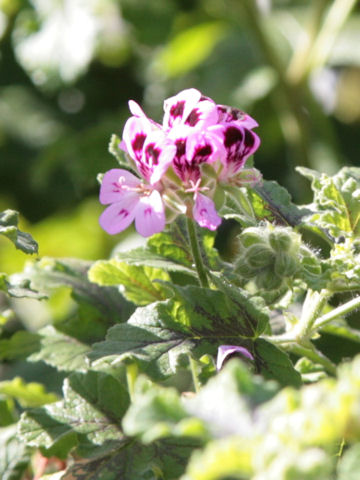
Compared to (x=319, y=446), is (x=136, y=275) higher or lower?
lower

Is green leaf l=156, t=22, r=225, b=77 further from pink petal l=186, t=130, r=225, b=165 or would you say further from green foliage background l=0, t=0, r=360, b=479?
pink petal l=186, t=130, r=225, b=165

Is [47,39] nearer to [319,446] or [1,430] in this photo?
[1,430]

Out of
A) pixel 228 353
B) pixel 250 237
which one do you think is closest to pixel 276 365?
pixel 228 353

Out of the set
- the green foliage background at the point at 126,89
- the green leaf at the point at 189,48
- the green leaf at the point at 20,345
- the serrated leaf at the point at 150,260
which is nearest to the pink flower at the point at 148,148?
the serrated leaf at the point at 150,260

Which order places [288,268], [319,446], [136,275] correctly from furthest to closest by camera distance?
1. [136,275]
2. [288,268]
3. [319,446]

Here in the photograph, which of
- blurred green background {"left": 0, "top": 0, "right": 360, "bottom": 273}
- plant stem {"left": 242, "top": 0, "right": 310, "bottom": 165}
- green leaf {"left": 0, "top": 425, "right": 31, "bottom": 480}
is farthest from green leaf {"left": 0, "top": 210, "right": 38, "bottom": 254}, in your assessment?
plant stem {"left": 242, "top": 0, "right": 310, "bottom": 165}

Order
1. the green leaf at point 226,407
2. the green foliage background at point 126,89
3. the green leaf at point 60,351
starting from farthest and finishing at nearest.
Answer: the green foliage background at point 126,89
the green leaf at point 60,351
the green leaf at point 226,407

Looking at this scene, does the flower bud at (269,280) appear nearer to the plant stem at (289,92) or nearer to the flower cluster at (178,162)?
the flower cluster at (178,162)

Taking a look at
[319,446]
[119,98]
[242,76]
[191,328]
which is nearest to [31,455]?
[191,328]
